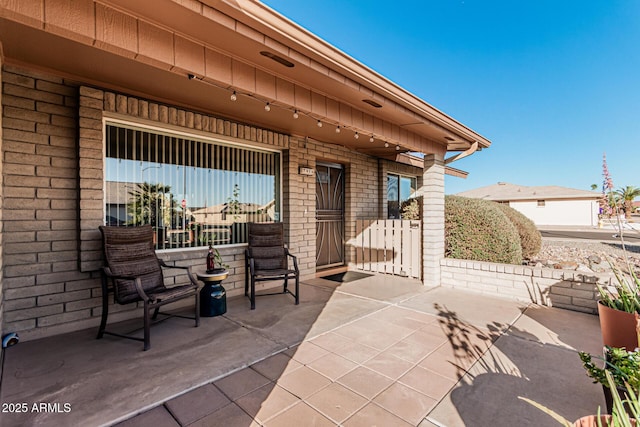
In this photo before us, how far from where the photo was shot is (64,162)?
3.12 metres

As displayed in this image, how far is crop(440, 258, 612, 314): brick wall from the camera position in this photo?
3723mm

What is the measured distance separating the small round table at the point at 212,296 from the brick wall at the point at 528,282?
366 centimetres

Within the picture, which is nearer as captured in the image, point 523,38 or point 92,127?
point 92,127

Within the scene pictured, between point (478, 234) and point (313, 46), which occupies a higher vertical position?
point (313, 46)

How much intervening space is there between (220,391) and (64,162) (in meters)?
2.91

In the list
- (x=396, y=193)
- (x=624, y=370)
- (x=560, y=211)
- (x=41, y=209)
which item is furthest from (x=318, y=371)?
(x=560, y=211)

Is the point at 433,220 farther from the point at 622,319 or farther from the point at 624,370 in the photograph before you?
the point at 624,370

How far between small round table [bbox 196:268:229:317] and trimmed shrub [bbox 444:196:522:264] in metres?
4.10

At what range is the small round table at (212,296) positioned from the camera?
3.59 meters

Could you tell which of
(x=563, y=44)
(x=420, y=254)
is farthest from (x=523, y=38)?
(x=420, y=254)

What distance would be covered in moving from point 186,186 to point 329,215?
3083 mm

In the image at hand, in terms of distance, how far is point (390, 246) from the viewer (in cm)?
582

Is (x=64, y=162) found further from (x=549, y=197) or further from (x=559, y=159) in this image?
(x=549, y=197)

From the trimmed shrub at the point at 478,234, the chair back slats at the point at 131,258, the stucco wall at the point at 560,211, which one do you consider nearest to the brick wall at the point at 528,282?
the trimmed shrub at the point at 478,234
